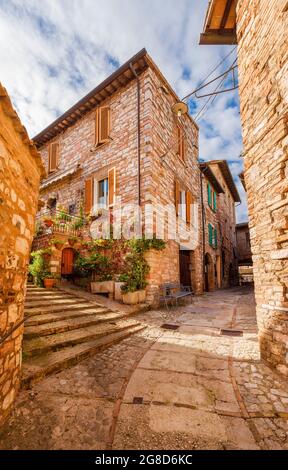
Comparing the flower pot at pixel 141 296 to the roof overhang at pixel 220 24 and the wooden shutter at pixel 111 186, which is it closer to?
the wooden shutter at pixel 111 186

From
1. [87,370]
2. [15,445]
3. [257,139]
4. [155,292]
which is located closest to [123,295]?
[155,292]

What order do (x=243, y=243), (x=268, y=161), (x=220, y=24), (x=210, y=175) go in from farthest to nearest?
(x=243, y=243) < (x=210, y=175) < (x=220, y=24) < (x=268, y=161)

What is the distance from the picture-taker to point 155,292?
701cm

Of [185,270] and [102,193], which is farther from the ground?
[102,193]

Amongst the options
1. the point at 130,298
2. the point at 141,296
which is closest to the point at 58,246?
the point at 130,298

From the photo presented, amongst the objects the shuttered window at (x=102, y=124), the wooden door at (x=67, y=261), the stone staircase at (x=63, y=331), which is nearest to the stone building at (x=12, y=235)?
the stone staircase at (x=63, y=331)

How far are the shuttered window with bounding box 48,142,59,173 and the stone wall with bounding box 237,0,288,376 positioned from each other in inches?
390

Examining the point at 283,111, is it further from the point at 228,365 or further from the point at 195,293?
the point at 195,293

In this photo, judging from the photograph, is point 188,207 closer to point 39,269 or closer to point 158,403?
point 39,269

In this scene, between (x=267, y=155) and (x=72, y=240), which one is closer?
(x=267, y=155)

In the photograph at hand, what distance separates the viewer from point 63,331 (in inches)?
150

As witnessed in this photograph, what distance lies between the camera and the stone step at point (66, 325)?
342 cm

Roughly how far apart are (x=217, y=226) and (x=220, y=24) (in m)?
11.2
